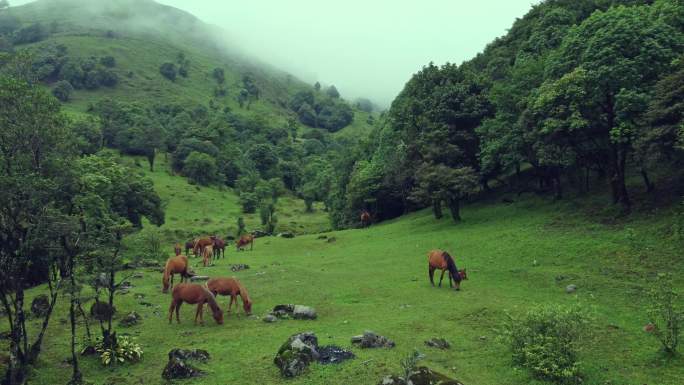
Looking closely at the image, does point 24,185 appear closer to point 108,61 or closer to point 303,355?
point 303,355

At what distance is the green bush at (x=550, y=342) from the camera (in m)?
14.7

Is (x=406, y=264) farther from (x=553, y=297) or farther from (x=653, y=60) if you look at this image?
(x=653, y=60)

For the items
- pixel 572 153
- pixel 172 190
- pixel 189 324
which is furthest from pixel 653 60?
pixel 172 190

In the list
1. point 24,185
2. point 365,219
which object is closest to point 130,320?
point 24,185

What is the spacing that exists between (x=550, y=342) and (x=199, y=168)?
99.7m

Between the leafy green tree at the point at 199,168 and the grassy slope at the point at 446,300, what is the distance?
66.1 metres

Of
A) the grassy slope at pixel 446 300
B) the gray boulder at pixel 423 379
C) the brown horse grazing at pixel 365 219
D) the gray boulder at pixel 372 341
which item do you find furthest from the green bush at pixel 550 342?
the brown horse grazing at pixel 365 219

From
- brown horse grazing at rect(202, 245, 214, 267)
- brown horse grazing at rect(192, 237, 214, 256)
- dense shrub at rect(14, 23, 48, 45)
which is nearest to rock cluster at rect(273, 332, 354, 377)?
brown horse grazing at rect(202, 245, 214, 267)

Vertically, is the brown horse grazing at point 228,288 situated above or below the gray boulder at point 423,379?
above

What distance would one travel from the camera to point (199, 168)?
105438 millimetres

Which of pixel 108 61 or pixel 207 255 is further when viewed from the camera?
pixel 108 61

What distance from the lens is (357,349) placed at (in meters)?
17.4

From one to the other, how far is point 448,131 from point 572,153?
13.8 m

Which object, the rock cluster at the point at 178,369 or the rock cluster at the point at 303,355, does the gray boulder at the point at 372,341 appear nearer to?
the rock cluster at the point at 303,355
